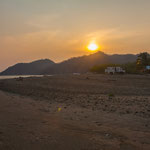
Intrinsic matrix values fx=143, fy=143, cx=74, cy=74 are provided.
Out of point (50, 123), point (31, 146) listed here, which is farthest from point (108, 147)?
point (50, 123)

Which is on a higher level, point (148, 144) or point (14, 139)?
point (14, 139)

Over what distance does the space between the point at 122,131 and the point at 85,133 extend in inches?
52.3

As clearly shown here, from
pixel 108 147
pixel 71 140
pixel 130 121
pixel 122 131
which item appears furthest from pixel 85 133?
pixel 130 121

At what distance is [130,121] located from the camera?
611cm

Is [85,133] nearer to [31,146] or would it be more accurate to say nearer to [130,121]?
[31,146]

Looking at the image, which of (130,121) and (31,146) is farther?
(130,121)

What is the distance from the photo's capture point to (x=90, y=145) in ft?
12.4

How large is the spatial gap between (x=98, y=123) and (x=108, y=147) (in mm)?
2012

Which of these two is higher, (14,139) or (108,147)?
(14,139)

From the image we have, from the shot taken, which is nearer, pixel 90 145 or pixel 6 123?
pixel 90 145

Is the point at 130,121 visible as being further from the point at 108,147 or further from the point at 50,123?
the point at 50,123

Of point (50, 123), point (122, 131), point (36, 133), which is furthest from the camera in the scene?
point (50, 123)

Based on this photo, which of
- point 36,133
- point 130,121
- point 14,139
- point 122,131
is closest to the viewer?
point 14,139

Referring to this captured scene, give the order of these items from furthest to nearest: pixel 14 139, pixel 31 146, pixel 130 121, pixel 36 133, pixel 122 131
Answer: pixel 130 121 < pixel 122 131 < pixel 36 133 < pixel 14 139 < pixel 31 146
